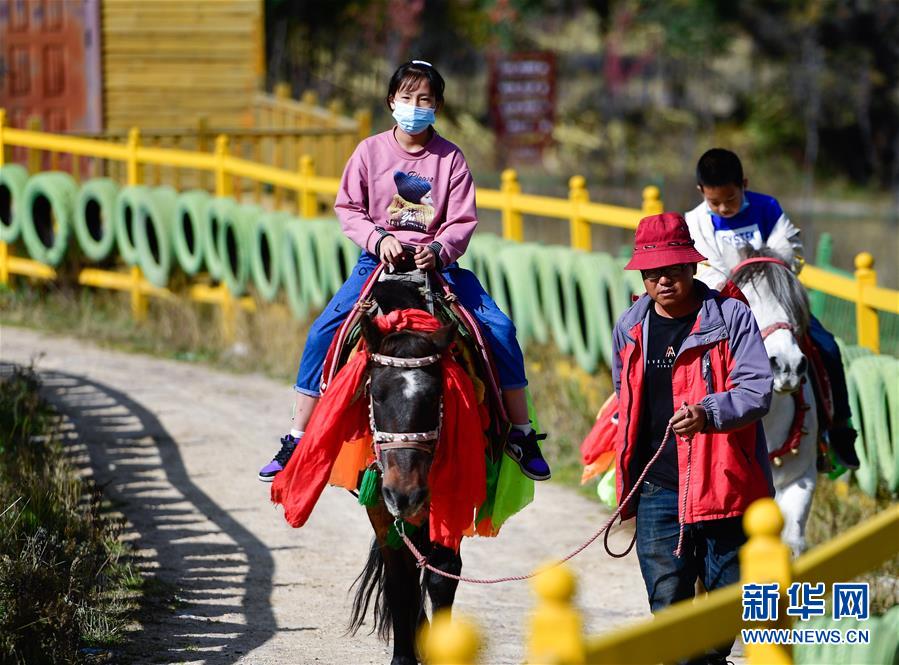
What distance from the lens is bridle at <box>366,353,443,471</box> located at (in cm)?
496

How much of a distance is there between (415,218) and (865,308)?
3591 millimetres

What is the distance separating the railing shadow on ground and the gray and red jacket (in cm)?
210

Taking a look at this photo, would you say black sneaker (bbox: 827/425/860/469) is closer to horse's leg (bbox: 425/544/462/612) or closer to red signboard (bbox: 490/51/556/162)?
horse's leg (bbox: 425/544/462/612)

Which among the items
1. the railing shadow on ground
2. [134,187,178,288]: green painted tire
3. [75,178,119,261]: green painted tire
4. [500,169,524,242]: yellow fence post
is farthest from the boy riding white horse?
[75,178,119,261]: green painted tire

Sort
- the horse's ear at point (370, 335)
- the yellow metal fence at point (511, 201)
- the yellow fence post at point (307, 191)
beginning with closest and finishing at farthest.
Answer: the horse's ear at point (370, 335), the yellow metal fence at point (511, 201), the yellow fence post at point (307, 191)

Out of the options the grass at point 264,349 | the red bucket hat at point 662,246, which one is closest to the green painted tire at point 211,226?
the grass at point 264,349

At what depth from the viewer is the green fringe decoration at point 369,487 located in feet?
17.7

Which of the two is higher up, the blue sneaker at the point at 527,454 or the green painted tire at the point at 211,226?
the blue sneaker at the point at 527,454

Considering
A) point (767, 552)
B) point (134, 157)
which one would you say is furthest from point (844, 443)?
point (134, 157)

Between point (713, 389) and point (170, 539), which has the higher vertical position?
point (713, 389)

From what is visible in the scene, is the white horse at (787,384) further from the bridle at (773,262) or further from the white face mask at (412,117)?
the white face mask at (412,117)

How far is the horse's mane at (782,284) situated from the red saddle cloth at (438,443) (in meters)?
1.56

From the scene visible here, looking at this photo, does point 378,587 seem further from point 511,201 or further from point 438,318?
point 511,201

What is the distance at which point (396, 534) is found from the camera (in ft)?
18.3
